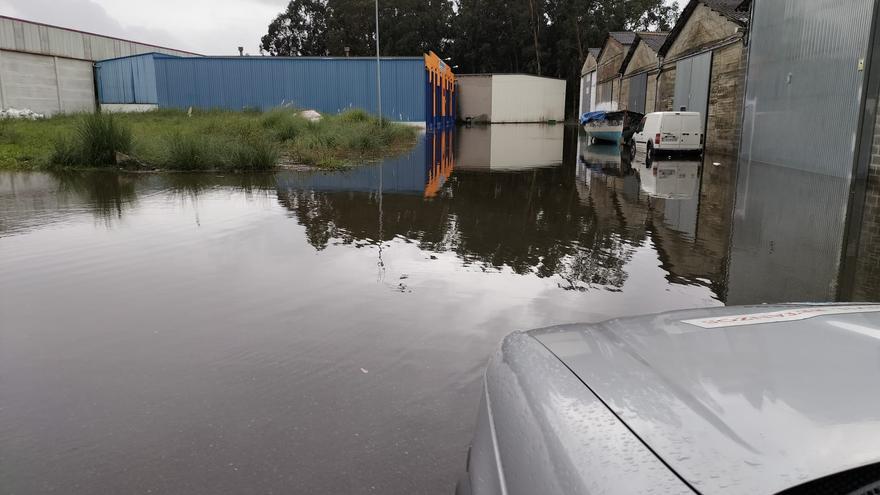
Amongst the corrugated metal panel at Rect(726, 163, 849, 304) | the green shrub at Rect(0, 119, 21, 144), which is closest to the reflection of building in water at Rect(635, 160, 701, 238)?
the corrugated metal panel at Rect(726, 163, 849, 304)

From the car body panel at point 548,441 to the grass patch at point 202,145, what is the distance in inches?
575

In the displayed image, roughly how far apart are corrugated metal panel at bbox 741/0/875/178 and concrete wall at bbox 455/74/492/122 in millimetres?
41570

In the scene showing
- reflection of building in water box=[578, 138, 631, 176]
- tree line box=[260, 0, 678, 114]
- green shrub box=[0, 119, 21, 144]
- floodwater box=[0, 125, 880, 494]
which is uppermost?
tree line box=[260, 0, 678, 114]

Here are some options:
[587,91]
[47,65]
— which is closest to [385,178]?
[47,65]

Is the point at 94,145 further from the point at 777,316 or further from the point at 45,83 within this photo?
the point at 45,83

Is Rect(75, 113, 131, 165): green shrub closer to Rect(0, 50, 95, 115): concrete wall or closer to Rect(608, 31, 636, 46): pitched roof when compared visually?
Rect(0, 50, 95, 115): concrete wall

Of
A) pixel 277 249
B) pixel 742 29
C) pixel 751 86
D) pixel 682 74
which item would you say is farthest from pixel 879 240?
pixel 682 74

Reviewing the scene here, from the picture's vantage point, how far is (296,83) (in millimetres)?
35844

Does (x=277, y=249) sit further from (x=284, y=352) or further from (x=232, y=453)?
(x=232, y=453)

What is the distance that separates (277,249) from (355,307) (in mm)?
2385

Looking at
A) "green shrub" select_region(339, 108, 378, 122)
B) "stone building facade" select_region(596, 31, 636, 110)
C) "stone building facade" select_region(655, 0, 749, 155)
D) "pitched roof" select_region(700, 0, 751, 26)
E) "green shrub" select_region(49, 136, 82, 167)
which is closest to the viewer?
"green shrub" select_region(49, 136, 82, 167)

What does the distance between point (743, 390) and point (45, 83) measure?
138 ft

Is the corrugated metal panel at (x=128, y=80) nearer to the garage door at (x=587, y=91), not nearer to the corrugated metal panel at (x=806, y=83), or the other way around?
the corrugated metal panel at (x=806, y=83)

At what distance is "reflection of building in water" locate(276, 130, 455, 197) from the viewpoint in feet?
41.6
